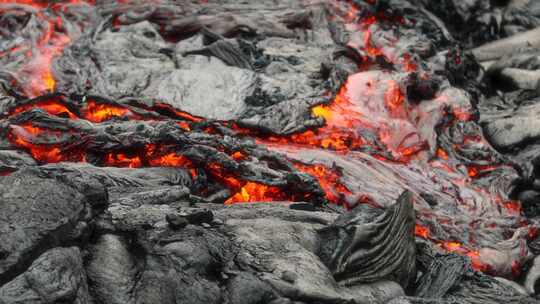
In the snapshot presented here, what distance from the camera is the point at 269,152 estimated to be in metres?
6.71

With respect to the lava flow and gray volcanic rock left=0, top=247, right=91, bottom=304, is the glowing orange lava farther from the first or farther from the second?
gray volcanic rock left=0, top=247, right=91, bottom=304

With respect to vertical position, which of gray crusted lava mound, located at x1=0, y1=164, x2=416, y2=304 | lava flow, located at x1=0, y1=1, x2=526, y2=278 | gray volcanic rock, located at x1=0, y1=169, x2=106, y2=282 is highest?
gray volcanic rock, located at x1=0, y1=169, x2=106, y2=282

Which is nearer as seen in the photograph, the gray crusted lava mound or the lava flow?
the gray crusted lava mound

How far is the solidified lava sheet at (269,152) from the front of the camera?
10.8ft

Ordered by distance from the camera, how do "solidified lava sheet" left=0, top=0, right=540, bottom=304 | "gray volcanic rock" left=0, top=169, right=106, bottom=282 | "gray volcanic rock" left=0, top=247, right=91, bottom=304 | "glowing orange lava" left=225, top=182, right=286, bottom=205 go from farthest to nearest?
"glowing orange lava" left=225, top=182, right=286, bottom=205 → "solidified lava sheet" left=0, top=0, right=540, bottom=304 → "gray volcanic rock" left=0, top=169, right=106, bottom=282 → "gray volcanic rock" left=0, top=247, right=91, bottom=304

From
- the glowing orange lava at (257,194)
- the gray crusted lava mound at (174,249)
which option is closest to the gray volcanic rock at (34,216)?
the gray crusted lava mound at (174,249)

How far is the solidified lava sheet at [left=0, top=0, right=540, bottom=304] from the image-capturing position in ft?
10.8

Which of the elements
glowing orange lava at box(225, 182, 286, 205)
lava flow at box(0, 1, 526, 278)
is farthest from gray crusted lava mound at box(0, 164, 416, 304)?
lava flow at box(0, 1, 526, 278)

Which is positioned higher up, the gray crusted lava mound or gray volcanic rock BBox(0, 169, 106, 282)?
gray volcanic rock BBox(0, 169, 106, 282)

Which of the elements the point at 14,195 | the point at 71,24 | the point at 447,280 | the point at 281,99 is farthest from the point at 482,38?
the point at 14,195

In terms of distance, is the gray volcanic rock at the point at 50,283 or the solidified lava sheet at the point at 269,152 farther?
the solidified lava sheet at the point at 269,152

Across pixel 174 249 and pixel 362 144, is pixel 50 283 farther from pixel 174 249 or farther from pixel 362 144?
pixel 362 144

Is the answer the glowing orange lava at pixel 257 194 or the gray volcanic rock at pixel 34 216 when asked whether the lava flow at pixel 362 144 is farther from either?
the gray volcanic rock at pixel 34 216

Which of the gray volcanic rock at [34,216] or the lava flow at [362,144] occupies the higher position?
the gray volcanic rock at [34,216]
